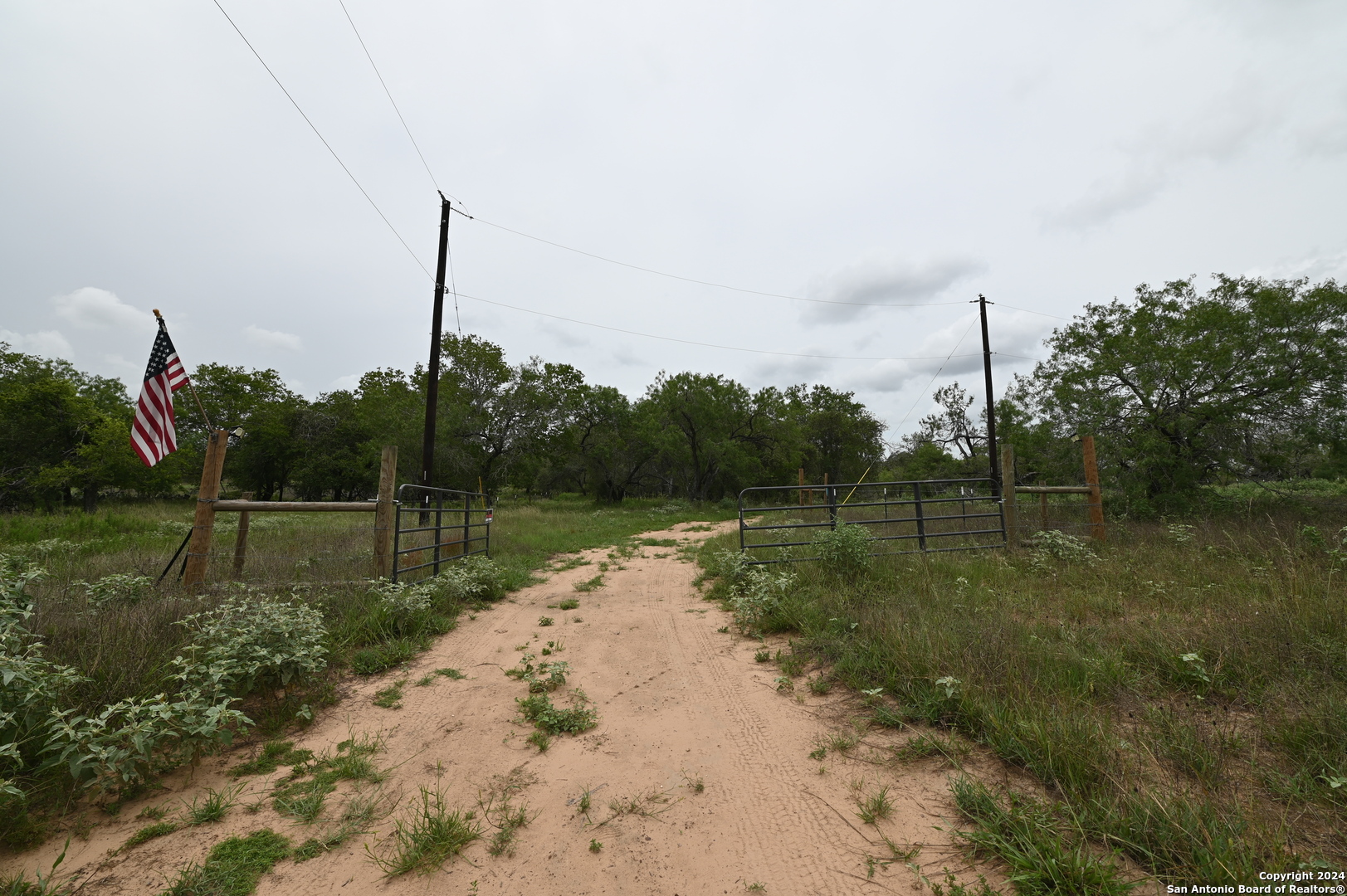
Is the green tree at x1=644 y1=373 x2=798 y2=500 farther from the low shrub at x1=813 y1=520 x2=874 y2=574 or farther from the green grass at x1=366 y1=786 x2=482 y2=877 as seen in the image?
the green grass at x1=366 y1=786 x2=482 y2=877

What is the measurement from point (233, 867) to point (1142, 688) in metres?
5.18

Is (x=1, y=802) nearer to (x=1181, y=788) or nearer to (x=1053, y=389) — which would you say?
(x=1181, y=788)

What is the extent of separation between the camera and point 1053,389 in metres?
14.6

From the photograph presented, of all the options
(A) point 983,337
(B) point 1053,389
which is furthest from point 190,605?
(A) point 983,337

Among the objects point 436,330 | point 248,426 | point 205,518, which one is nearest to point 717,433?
point 436,330

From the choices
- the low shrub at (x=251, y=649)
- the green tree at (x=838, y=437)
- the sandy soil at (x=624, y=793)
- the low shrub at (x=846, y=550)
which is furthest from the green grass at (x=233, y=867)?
the green tree at (x=838, y=437)

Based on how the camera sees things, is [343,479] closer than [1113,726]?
No

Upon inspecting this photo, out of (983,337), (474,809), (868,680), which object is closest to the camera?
(474,809)

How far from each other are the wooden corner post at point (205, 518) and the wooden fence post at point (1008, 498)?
11268 mm

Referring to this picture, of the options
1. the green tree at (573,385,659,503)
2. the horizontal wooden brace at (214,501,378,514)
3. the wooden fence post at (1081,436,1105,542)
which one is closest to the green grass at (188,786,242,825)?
the horizontal wooden brace at (214,501,378,514)

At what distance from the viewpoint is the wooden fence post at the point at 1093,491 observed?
30.2 ft

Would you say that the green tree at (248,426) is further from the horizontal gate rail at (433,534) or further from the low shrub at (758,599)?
the low shrub at (758,599)

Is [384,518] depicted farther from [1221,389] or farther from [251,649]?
[1221,389]

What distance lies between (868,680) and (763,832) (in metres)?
1.79
